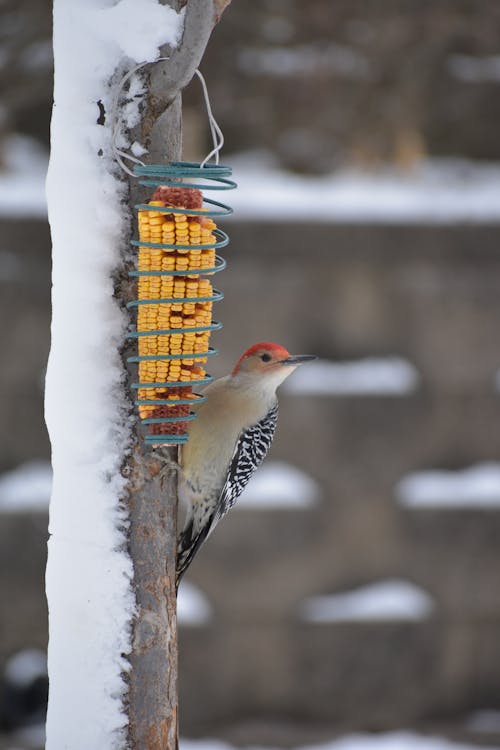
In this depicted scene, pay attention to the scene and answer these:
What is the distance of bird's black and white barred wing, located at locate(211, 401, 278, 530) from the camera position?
353 centimetres

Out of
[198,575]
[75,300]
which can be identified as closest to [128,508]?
[75,300]

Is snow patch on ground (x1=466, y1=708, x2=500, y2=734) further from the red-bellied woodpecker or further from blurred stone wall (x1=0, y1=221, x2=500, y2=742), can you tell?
the red-bellied woodpecker

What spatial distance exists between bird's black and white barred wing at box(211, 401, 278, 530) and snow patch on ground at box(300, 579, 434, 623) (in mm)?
3503

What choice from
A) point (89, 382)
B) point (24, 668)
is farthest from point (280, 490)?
point (89, 382)

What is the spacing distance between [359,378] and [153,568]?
4.41 metres

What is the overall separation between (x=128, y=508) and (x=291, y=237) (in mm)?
4444

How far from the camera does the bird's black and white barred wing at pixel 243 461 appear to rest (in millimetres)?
3527

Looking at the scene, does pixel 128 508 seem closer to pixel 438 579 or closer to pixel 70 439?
pixel 70 439

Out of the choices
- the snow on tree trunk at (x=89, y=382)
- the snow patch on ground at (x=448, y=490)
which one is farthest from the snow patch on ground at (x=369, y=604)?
the snow on tree trunk at (x=89, y=382)

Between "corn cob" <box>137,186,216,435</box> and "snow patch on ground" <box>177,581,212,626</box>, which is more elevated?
"corn cob" <box>137,186,216,435</box>

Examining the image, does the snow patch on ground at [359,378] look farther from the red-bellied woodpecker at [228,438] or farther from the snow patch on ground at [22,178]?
the red-bellied woodpecker at [228,438]

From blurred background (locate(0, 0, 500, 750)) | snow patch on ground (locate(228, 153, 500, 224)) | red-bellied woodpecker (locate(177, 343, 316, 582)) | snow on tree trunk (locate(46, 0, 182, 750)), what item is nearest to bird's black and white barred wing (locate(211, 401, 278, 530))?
red-bellied woodpecker (locate(177, 343, 316, 582))

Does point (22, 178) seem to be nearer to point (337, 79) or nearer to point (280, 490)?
point (337, 79)

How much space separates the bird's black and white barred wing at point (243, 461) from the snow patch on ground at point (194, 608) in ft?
11.0
